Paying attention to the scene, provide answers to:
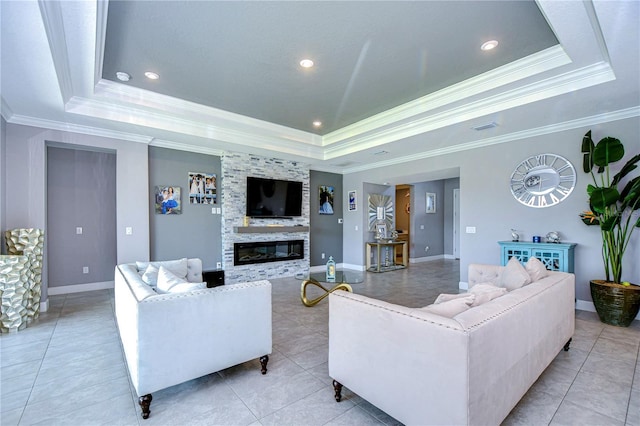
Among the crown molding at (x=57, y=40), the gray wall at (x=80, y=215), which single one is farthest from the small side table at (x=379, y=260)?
the crown molding at (x=57, y=40)

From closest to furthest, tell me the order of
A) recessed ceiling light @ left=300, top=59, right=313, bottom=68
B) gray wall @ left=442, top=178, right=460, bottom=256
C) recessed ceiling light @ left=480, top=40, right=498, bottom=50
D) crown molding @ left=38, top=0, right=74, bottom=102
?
1. crown molding @ left=38, top=0, right=74, bottom=102
2. recessed ceiling light @ left=480, top=40, right=498, bottom=50
3. recessed ceiling light @ left=300, top=59, right=313, bottom=68
4. gray wall @ left=442, top=178, right=460, bottom=256

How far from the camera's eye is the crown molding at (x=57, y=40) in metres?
2.16

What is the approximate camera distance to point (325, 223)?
306 inches

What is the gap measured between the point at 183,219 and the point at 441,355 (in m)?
5.26

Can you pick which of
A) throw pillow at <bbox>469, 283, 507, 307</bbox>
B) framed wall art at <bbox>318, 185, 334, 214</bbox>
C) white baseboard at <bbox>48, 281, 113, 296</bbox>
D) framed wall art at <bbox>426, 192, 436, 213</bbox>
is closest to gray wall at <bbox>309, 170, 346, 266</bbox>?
framed wall art at <bbox>318, 185, 334, 214</bbox>

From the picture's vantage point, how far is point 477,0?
234 centimetres

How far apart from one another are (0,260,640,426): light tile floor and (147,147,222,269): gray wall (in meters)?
2.09

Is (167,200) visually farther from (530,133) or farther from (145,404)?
(530,133)

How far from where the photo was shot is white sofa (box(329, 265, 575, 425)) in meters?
1.37

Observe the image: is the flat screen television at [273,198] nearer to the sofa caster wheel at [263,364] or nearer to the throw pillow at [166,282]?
the throw pillow at [166,282]

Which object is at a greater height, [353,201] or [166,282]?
[353,201]

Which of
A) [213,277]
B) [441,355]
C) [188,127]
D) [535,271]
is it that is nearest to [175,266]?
[213,277]

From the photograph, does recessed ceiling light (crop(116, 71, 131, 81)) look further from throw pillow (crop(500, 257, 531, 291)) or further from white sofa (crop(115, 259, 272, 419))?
throw pillow (crop(500, 257, 531, 291))

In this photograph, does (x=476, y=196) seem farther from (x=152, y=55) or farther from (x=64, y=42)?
(x=64, y=42)
